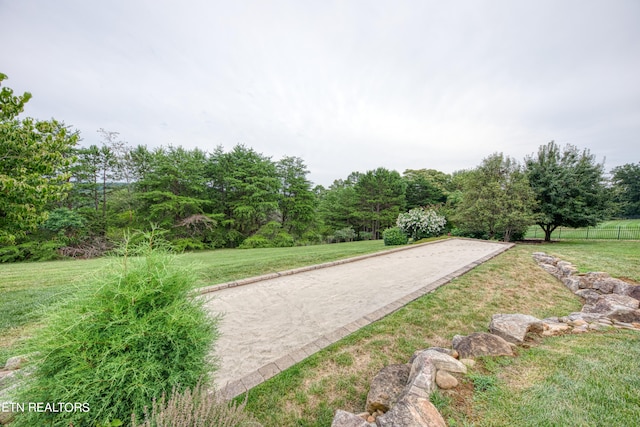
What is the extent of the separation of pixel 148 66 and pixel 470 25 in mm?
12802

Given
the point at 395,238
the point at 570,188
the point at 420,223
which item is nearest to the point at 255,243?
the point at 395,238

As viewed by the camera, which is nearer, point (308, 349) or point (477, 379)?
point (477, 379)

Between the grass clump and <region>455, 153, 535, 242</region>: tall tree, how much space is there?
1414cm

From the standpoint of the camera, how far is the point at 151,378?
3.91 ft

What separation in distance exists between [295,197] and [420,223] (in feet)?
38.8

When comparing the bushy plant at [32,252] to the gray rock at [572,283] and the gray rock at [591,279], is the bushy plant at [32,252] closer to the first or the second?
the gray rock at [572,283]

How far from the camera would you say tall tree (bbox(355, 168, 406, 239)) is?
2383 cm

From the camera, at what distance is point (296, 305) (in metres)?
3.82

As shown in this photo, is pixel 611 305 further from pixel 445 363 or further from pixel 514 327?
pixel 445 363

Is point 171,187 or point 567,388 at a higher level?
point 171,187

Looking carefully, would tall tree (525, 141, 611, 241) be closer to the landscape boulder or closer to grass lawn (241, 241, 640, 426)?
grass lawn (241, 241, 640, 426)

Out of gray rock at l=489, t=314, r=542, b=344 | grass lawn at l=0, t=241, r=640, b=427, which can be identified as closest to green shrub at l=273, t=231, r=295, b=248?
grass lawn at l=0, t=241, r=640, b=427

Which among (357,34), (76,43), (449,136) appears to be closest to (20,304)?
(76,43)

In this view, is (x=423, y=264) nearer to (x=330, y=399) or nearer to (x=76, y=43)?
(x=330, y=399)
